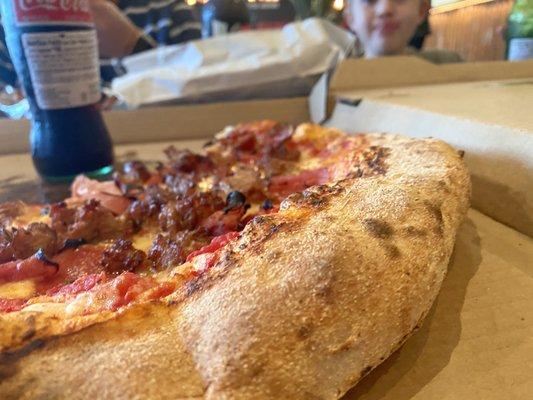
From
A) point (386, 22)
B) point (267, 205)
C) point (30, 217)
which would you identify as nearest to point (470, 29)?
point (386, 22)

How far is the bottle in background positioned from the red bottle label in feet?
6.30

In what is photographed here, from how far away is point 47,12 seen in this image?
1391 mm

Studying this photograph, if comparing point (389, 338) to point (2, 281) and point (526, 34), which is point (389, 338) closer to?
point (2, 281)

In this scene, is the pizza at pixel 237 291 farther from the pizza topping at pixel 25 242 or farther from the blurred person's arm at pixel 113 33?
the blurred person's arm at pixel 113 33

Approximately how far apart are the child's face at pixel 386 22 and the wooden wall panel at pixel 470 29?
A: 246 cm

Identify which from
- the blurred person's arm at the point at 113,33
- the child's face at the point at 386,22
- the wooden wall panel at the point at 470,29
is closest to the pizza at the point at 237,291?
the blurred person's arm at the point at 113,33

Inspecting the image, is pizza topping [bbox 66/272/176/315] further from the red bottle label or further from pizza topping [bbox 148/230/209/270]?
the red bottle label

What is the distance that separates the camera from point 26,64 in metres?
1.46

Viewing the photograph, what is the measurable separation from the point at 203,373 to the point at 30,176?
4.68 ft

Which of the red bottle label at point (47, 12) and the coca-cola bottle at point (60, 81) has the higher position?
the red bottle label at point (47, 12)

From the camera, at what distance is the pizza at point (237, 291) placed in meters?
0.56

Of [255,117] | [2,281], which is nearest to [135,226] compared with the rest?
[2,281]

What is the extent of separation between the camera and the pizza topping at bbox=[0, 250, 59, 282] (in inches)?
35.2

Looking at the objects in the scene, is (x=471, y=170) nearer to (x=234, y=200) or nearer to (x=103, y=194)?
(x=234, y=200)
